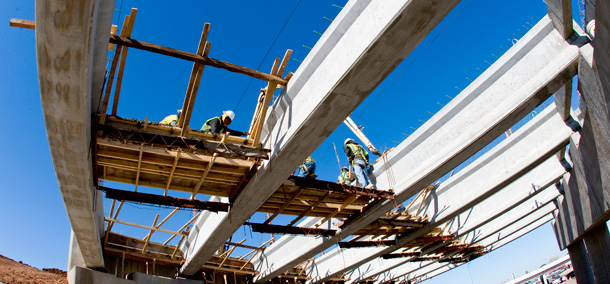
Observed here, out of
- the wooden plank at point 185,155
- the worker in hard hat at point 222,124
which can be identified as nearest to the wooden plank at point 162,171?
the wooden plank at point 185,155

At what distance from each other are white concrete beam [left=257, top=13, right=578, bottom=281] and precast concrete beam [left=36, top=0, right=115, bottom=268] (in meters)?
7.05

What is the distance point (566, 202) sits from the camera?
14016 mm

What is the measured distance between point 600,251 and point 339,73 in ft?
36.3

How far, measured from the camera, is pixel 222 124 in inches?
326

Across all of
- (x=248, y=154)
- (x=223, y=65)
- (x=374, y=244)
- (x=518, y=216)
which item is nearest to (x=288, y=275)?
(x=374, y=244)

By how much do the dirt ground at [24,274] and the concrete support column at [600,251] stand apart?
68.6 feet

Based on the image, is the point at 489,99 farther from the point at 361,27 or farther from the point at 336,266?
the point at 336,266

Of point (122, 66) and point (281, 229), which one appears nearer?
point (122, 66)

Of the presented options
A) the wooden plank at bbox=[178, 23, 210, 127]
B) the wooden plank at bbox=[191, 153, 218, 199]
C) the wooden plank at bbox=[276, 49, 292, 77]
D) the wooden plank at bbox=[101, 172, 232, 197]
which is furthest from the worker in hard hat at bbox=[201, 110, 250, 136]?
the wooden plank at bbox=[276, 49, 292, 77]

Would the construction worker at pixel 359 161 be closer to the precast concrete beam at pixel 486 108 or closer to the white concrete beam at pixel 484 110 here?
the white concrete beam at pixel 484 110

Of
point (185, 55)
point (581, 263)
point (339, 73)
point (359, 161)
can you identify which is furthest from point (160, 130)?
point (581, 263)

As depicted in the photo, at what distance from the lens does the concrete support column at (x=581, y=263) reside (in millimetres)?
13992

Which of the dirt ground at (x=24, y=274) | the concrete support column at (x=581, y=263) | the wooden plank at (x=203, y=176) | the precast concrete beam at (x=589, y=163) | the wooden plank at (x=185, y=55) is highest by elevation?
the dirt ground at (x=24, y=274)

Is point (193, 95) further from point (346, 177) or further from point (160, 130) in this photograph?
point (346, 177)
